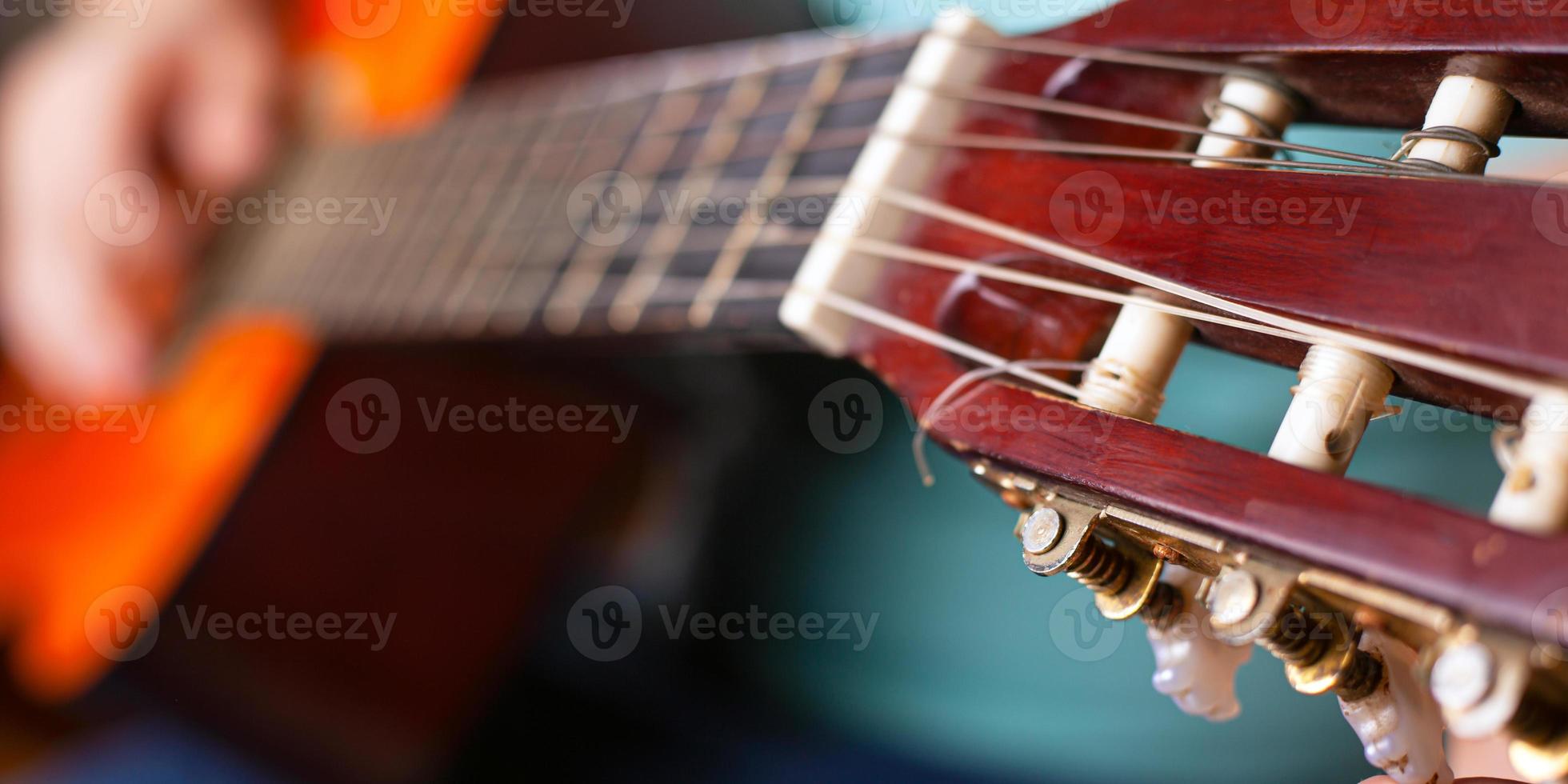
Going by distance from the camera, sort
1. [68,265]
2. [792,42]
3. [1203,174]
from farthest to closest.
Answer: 1. [68,265]
2. [792,42]
3. [1203,174]

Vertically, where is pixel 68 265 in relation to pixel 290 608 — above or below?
above

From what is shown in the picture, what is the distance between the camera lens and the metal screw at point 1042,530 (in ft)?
1.04

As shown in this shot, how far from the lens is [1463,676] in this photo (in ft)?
0.78

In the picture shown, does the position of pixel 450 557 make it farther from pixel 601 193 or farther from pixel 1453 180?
pixel 1453 180

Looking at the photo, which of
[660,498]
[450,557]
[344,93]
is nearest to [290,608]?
[450,557]

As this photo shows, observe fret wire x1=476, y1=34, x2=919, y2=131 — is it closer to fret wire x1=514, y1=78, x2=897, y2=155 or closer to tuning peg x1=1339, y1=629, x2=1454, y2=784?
fret wire x1=514, y1=78, x2=897, y2=155

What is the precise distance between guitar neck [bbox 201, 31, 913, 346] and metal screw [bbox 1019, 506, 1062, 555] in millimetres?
198

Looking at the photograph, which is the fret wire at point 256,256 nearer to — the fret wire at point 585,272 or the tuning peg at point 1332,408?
the fret wire at point 585,272

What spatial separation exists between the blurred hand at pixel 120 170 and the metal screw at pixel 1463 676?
1.24 m

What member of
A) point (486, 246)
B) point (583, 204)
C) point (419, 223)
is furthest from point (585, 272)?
point (419, 223)

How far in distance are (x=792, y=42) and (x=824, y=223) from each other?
225 mm

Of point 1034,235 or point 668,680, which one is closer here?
point 1034,235

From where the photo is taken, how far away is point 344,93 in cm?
120

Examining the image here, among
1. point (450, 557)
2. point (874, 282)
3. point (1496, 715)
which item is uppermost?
point (874, 282)
